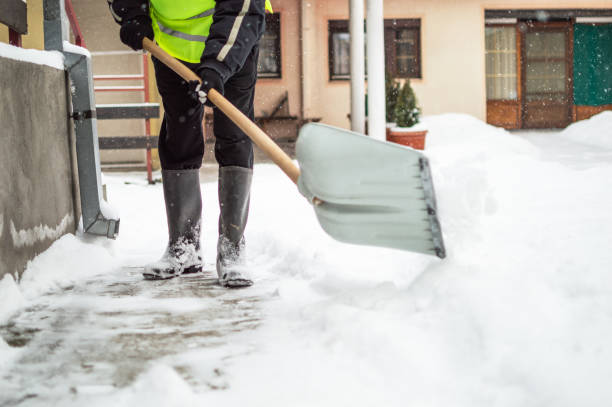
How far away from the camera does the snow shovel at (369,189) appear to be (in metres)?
1.88

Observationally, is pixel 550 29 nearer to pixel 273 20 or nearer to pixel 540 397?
pixel 273 20

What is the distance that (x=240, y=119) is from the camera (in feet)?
7.36

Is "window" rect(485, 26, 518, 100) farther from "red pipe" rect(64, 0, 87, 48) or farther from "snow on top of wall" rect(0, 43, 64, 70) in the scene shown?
"snow on top of wall" rect(0, 43, 64, 70)

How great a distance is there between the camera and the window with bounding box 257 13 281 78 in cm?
1247

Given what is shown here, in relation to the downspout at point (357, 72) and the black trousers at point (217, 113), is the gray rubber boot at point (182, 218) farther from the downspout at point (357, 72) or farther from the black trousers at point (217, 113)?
the downspout at point (357, 72)

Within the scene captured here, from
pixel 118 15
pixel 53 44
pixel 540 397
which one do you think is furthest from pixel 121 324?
pixel 53 44

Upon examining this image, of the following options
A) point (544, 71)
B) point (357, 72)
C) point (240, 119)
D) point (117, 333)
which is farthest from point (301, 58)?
point (117, 333)

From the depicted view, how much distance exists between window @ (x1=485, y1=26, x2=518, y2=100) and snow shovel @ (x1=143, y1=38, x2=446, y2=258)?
1320 cm

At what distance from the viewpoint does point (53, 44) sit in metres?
2.99

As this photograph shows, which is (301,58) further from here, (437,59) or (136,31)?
(136,31)

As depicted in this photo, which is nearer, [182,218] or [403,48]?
[182,218]

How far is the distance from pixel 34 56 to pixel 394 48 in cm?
1085

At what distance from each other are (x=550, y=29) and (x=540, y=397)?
1468 cm

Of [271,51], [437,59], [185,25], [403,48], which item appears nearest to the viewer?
[185,25]
